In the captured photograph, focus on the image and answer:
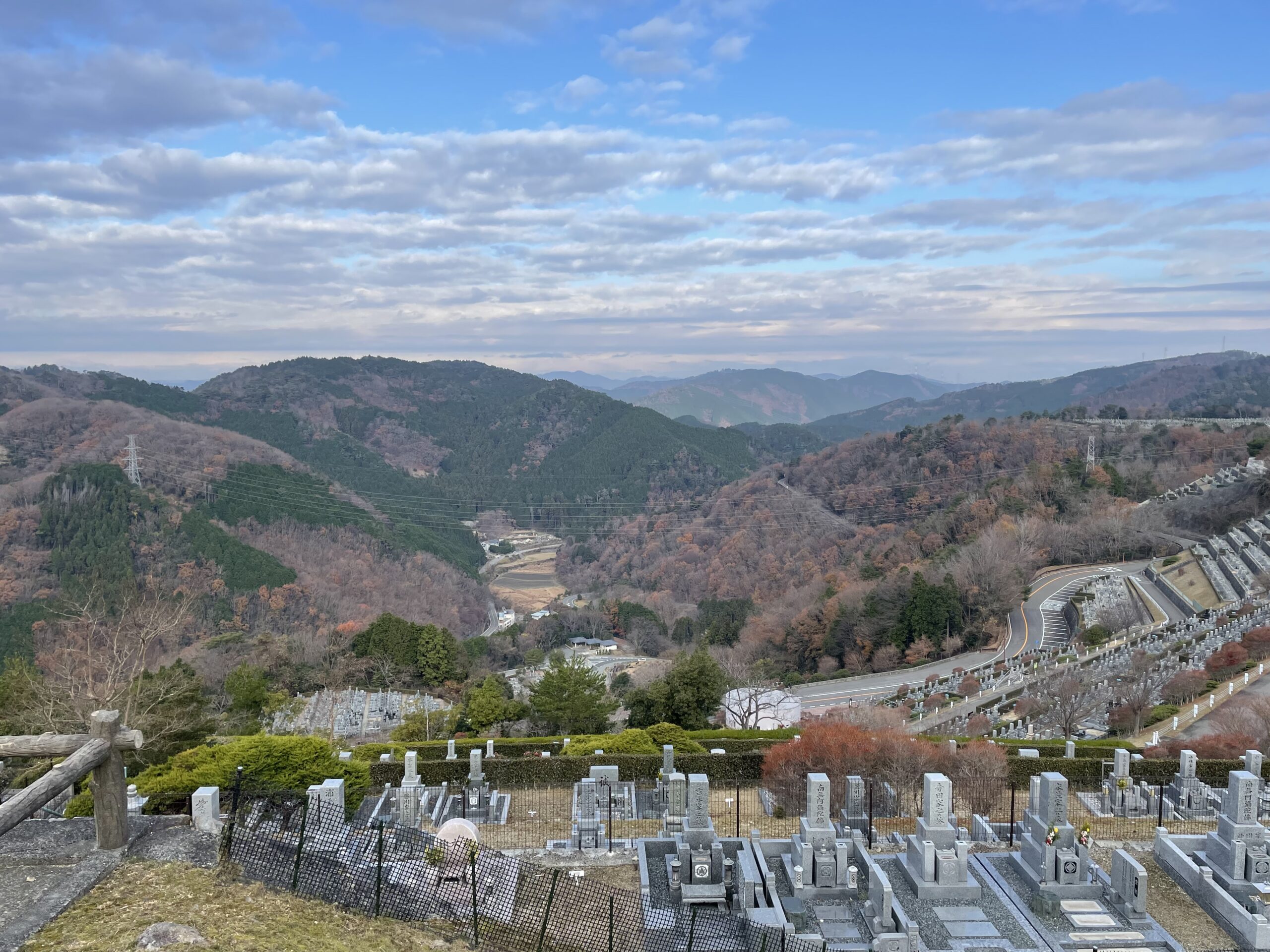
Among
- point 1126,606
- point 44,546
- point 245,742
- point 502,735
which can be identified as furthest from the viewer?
point 44,546

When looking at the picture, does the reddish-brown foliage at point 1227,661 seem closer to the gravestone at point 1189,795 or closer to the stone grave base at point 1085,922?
the gravestone at point 1189,795

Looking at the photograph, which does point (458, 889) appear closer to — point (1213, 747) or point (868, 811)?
point (868, 811)

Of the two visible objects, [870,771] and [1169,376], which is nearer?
[870,771]

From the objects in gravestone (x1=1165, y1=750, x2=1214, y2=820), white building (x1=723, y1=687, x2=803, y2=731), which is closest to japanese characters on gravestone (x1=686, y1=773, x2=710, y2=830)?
gravestone (x1=1165, y1=750, x2=1214, y2=820)

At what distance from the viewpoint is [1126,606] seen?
38375 millimetres

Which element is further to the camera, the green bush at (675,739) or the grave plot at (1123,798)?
the green bush at (675,739)

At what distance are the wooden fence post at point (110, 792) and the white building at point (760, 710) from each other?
2220 cm

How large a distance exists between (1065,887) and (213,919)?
448 inches

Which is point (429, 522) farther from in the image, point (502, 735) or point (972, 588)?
point (502, 735)

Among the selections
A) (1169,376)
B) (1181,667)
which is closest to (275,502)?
(1181,667)

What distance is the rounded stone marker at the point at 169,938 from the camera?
637 cm

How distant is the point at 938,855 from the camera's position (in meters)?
12.6

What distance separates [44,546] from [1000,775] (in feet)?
202

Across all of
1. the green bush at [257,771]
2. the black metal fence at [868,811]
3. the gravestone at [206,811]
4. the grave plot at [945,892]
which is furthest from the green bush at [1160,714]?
the gravestone at [206,811]
